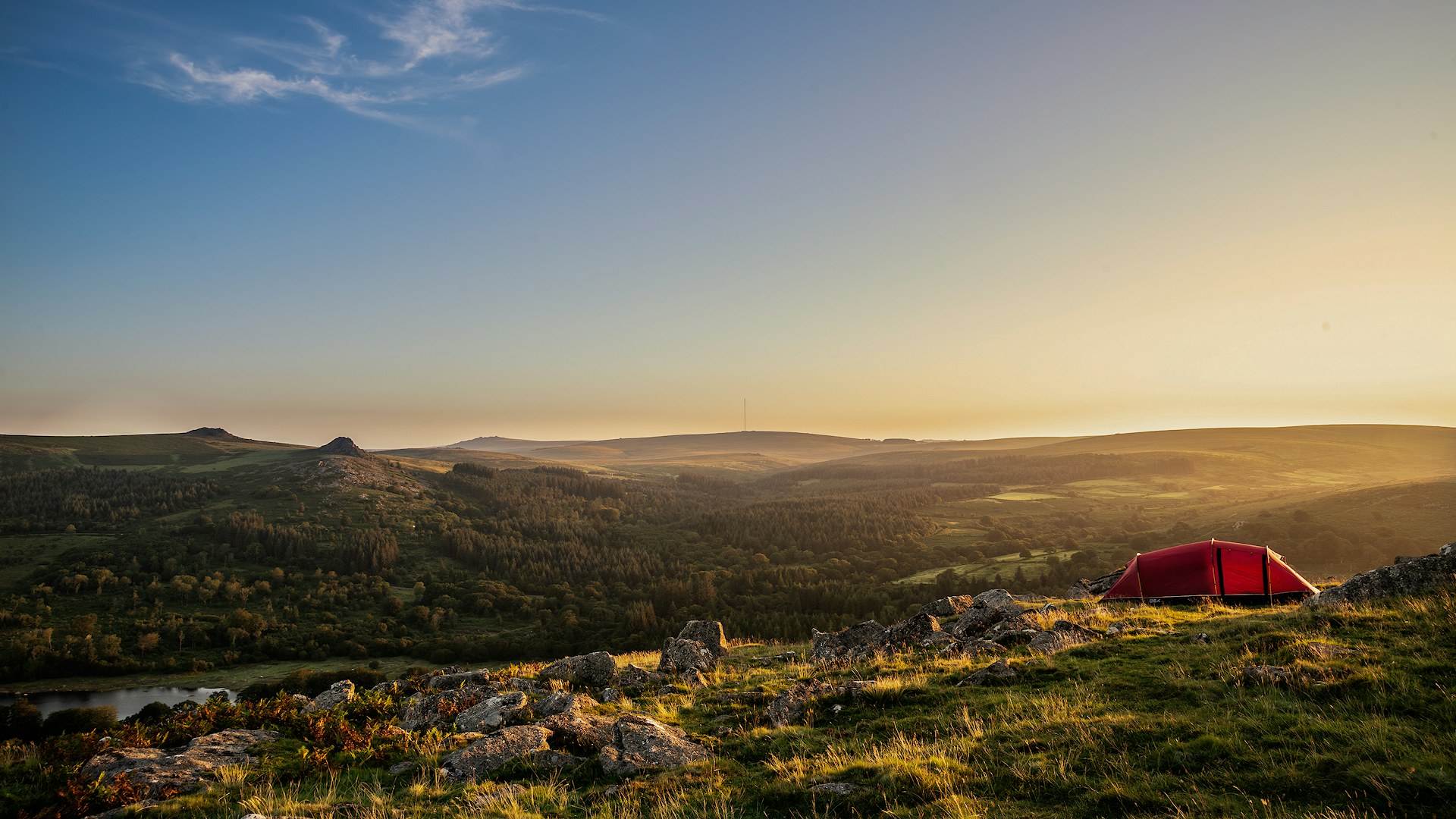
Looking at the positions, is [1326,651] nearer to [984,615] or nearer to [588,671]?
[984,615]

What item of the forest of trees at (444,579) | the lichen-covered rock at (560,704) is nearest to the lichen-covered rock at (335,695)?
the lichen-covered rock at (560,704)

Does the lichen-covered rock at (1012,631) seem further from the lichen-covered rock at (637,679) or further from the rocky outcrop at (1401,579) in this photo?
the lichen-covered rock at (637,679)

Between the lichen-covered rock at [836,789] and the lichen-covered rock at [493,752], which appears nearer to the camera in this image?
the lichen-covered rock at [836,789]

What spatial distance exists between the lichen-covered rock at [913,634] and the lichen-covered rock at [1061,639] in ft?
13.4

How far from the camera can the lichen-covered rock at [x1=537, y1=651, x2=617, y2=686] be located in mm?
21766

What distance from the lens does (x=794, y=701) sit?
577 inches

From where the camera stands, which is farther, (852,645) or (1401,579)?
(852,645)

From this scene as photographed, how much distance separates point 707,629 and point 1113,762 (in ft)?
68.4

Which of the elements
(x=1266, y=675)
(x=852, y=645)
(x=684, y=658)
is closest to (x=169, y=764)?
(x=684, y=658)

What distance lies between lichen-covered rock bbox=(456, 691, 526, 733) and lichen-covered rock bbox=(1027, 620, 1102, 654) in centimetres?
1613

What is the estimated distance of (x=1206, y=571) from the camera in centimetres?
2605

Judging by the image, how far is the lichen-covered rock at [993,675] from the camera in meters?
15.1

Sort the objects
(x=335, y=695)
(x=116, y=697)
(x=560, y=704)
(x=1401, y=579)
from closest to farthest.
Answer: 1. (x=560, y=704)
2. (x=1401, y=579)
3. (x=335, y=695)
4. (x=116, y=697)

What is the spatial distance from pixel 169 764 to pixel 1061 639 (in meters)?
23.6
